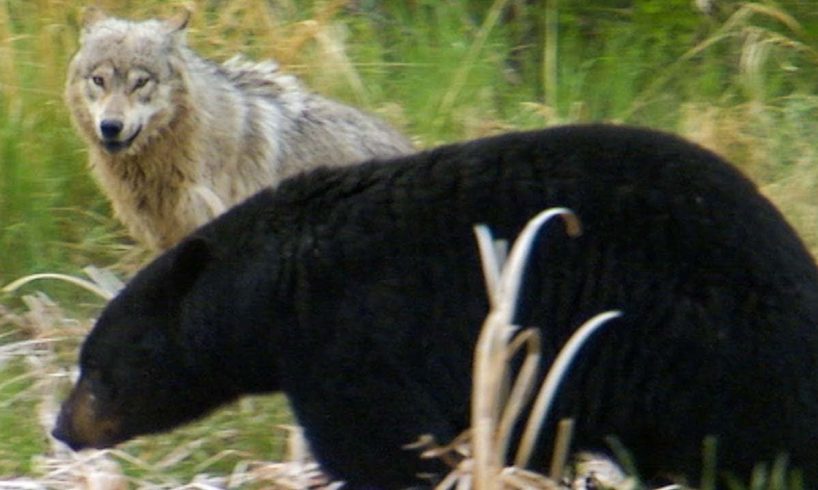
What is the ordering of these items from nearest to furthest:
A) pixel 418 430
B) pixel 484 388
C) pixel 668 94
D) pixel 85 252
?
pixel 484 388, pixel 418 430, pixel 85 252, pixel 668 94

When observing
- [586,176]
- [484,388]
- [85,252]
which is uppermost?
[586,176]

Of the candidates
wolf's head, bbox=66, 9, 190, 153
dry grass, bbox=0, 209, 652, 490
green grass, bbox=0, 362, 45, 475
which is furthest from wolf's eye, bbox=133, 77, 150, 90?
dry grass, bbox=0, 209, 652, 490

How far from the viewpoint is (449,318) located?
4.71 metres

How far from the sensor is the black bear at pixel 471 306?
4.46 metres

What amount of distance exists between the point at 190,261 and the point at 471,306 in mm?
796

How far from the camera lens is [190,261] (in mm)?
4941

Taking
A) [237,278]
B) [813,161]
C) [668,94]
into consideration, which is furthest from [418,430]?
[668,94]

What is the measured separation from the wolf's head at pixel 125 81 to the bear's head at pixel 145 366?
213 centimetres

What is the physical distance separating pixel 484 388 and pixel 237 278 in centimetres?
88

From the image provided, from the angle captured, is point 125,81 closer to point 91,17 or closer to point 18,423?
point 91,17

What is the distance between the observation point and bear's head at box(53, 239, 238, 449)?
4.96m

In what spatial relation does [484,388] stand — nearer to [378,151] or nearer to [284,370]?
[284,370]

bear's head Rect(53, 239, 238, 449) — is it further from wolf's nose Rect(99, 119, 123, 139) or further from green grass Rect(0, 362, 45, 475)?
wolf's nose Rect(99, 119, 123, 139)

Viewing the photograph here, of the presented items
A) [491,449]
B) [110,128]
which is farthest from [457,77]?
[491,449]
